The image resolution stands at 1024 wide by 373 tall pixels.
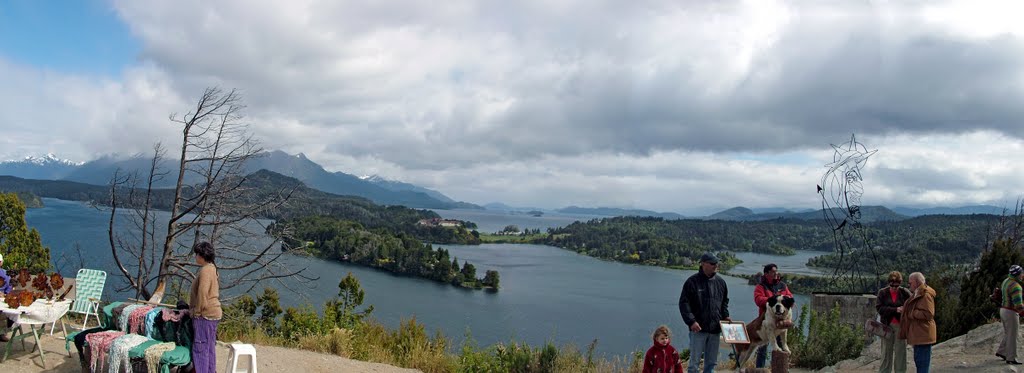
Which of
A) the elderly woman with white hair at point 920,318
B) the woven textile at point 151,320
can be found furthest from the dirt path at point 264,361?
the elderly woman with white hair at point 920,318

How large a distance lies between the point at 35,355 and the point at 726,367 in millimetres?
7883

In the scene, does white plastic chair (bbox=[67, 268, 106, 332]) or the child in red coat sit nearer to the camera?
the child in red coat

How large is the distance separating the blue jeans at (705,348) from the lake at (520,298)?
17.6 m

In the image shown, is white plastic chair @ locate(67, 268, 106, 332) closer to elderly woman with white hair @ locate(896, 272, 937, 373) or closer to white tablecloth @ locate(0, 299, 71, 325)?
white tablecloth @ locate(0, 299, 71, 325)

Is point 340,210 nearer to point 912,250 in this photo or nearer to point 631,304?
point 631,304

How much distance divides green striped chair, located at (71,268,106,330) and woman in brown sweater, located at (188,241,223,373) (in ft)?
8.17

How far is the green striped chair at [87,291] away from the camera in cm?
621

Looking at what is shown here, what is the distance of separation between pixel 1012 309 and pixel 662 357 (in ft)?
13.8

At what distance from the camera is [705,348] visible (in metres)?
5.98

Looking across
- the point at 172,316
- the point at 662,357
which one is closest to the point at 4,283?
the point at 172,316

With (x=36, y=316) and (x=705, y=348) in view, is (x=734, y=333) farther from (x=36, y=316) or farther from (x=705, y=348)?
(x=36, y=316)

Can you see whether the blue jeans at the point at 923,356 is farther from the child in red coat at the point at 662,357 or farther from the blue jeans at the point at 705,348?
the child in red coat at the point at 662,357

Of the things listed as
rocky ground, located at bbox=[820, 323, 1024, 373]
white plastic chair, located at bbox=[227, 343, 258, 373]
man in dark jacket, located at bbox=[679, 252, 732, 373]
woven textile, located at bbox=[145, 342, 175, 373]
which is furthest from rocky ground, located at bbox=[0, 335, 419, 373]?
rocky ground, located at bbox=[820, 323, 1024, 373]

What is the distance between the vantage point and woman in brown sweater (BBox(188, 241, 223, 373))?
441 centimetres
